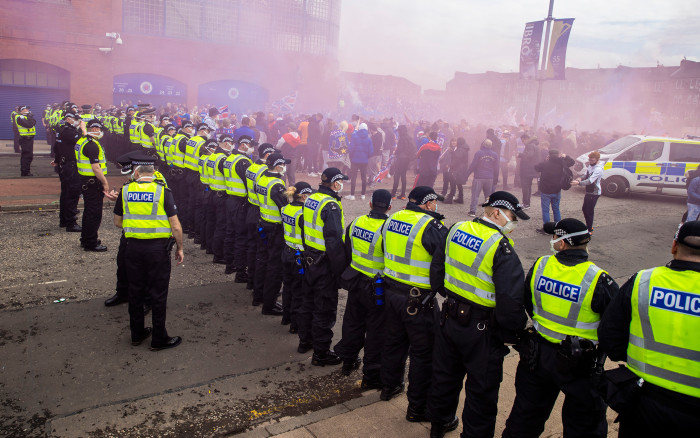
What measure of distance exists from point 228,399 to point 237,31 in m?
31.2

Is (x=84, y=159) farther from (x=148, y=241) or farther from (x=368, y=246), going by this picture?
(x=368, y=246)

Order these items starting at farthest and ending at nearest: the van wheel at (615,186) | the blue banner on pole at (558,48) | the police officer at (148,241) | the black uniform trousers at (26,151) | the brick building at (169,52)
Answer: the brick building at (169,52) → the blue banner on pole at (558,48) → the van wheel at (615,186) → the black uniform trousers at (26,151) → the police officer at (148,241)

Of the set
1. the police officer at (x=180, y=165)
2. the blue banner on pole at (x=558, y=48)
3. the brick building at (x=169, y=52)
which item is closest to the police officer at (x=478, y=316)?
the police officer at (x=180, y=165)

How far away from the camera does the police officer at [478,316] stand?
3.31 m

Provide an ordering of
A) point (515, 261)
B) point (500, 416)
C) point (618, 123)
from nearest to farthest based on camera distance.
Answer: point (515, 261), point (500, 416), point (618, 123)

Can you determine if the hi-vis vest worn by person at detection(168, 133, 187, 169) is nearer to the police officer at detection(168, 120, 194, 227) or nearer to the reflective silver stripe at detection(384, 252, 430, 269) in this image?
the police officer at detection(168, 120, 194, 227)

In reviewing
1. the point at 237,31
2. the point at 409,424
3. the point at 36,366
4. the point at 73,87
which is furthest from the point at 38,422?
the point at 237,31

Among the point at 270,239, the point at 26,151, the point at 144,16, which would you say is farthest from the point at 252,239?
the point at 144,16

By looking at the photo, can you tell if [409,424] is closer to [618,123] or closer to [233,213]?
[233,213]

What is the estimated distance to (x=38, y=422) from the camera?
3668 mm

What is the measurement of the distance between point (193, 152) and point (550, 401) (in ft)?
23.5

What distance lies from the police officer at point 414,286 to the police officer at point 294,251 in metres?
1.34

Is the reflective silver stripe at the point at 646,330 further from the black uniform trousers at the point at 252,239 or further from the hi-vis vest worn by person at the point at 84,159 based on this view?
the hi-vis vest worn by person at the point at 84,159

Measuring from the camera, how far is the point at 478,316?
3.44 metres
